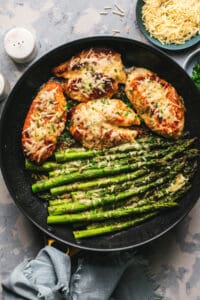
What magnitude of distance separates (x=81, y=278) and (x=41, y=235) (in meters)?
0.47

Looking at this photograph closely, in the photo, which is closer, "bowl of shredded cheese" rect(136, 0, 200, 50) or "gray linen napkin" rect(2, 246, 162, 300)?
"gray linen napkin" rect(2, 246, 162, 300)

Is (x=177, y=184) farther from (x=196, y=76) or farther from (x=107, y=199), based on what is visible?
(x=196, y=76)

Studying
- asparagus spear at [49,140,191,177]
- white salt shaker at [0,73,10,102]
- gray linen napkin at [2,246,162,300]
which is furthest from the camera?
white salt shaker at [0,73,10,102]

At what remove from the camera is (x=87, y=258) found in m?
4.62

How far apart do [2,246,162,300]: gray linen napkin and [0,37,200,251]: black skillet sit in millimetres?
129

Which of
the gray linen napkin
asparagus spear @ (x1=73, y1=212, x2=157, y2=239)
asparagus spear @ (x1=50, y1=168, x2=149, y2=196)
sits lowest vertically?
the gray linen napkin

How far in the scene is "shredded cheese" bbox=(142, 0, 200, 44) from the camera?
4719 millimetres

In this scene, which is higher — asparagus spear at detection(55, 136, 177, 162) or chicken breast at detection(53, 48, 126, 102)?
chicken breast at detection(53, 48, 126, 102)

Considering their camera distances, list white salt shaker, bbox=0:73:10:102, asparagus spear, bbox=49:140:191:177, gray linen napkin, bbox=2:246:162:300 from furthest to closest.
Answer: white salt shaker, bbox=0:73:10:102, asparagus spear, bbox=49:140:191:177, gray linen napkin, bbox=2:246:162:300

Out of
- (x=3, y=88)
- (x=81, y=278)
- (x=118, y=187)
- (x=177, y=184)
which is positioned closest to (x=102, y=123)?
(x=118, y=187)

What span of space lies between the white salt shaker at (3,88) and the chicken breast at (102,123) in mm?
575

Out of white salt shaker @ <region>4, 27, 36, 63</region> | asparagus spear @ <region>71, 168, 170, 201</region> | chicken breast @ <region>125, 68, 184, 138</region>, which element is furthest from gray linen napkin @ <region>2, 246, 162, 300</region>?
white salt shaker @ <region>4, 27, 36, 63</region>

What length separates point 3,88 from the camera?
472cm

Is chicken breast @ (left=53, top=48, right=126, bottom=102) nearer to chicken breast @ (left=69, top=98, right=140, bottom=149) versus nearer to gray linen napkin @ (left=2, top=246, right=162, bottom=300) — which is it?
chicken breast @ (left=69, top=98, right=140, bottom=149)
